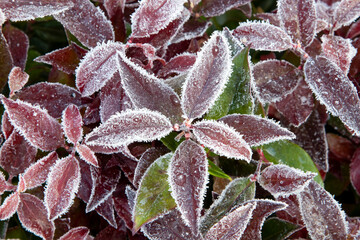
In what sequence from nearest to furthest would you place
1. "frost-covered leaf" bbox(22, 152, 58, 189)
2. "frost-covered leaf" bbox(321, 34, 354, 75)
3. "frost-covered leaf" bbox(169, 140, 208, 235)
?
"frost-covered leaf" bbox(169, 140, 208, 235) < "frost-covered leaf" bbox(22, 152, 58, 189) < "frost-covered leaf" bbox(321, 34, 354, 75)

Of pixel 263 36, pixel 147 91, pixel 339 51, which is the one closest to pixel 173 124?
pixel 147 91

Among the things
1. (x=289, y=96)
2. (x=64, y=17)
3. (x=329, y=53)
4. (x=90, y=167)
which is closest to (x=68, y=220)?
(x=90, y=167)

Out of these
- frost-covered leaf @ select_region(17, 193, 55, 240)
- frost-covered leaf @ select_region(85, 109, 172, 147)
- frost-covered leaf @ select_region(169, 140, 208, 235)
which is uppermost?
frost-covered leaf @ select_region(85, 109, 172, 147)

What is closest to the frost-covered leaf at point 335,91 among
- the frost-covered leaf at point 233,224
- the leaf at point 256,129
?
the leaf at point 256,129

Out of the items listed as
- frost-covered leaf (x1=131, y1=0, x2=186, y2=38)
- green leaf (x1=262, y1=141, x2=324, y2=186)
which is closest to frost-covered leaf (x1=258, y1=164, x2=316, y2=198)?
green leaf (x1=262, y1=141, x2=324, y2=186)

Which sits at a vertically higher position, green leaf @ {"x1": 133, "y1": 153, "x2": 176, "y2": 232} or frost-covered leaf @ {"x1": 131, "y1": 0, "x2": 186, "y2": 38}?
frost-covered leaf @ {"x1": 131, "y1": 0, "x2": 186, "y2": 38}

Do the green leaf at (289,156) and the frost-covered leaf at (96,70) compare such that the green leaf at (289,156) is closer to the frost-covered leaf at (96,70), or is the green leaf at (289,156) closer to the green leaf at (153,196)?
the green leaf at (153,196)

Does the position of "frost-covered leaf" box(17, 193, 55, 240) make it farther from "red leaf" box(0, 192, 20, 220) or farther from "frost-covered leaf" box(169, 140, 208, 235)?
"frost-covered leaf" box(169, 140, 208, 235)
